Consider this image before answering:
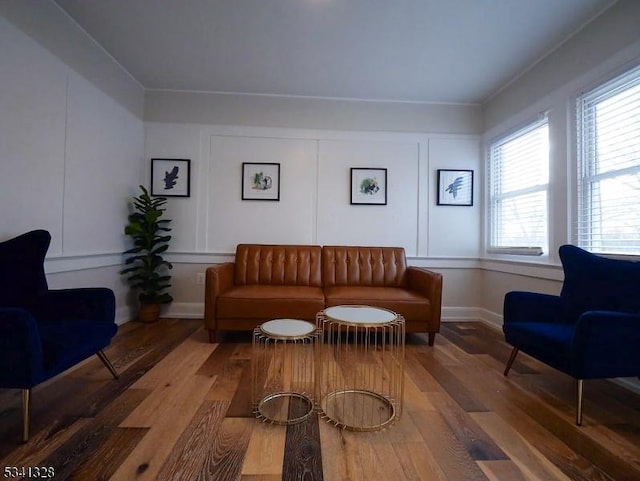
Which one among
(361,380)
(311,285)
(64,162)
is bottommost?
(361,380)

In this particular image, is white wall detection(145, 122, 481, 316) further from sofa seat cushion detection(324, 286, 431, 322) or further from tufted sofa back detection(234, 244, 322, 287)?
sofa seat cushion detection(324, 286, 431, 322)

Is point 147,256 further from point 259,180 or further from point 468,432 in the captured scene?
point 468,432

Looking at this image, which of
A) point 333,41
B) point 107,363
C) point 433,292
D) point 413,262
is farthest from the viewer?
point 413,262

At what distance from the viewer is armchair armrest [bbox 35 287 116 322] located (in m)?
1.72

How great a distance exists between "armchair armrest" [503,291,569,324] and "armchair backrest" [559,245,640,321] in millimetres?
53

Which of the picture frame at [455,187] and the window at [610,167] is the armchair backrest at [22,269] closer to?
the picture frame at [455,187]

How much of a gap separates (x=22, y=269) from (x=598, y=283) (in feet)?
11.5

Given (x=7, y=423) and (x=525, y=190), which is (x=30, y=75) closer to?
(x=7, y=423)

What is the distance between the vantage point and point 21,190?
1.92 meters

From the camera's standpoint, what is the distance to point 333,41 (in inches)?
94.3

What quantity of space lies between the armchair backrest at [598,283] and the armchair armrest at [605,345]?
1.13ft

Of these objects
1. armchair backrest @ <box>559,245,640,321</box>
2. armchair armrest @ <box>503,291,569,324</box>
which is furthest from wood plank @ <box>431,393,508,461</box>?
armchair backrest @ <box>559,245,640,321</box>

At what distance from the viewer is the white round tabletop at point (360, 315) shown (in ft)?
4.81

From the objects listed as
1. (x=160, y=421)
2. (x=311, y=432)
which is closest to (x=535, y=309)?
(x=311, y=432)
